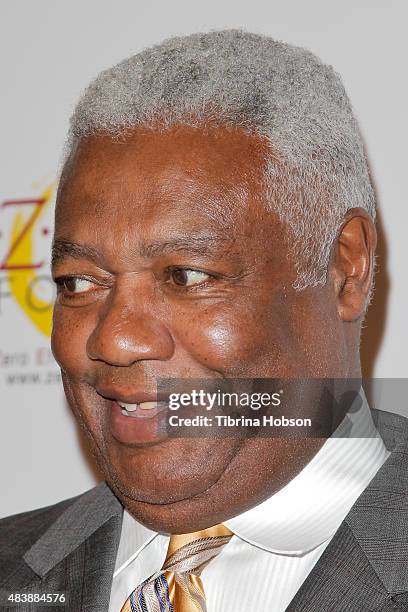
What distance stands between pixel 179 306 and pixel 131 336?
68mm

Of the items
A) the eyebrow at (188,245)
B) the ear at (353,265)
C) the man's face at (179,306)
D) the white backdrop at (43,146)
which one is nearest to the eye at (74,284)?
the man's face at (179,306)

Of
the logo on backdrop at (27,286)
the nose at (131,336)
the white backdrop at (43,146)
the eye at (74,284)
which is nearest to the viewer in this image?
the nose at (131,336)

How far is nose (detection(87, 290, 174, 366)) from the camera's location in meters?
1.17

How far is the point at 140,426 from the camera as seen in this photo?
124 centimetres

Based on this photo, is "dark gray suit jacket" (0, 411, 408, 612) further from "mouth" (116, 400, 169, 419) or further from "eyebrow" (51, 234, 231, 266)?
"eyebrow" (51, 234, 231, 266)

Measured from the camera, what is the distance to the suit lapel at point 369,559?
1191 millimetres

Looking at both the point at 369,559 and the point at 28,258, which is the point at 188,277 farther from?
the point at 28,258

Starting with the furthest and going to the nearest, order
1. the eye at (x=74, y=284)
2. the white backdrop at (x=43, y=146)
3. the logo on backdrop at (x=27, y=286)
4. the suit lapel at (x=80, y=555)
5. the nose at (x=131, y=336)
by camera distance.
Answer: the logo on backdrop at (x=27, y=286) → the white backdrop at (x=43, y=146) → the suit lapel at (x=80, y=555) → the eye at (x=74, y=284) → the nose at (x=131, y=336)

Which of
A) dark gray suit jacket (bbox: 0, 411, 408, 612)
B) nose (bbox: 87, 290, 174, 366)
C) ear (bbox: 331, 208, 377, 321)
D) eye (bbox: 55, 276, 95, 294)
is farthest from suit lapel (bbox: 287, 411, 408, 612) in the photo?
eye (bbox: 55, 276, 95, 294)

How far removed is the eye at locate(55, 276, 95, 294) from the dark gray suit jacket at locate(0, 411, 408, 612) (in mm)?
376

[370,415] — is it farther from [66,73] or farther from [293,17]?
[66,73]

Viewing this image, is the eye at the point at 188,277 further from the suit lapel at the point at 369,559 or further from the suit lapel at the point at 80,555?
the suit lapel at the point at 80,555

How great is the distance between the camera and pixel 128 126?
1.26 m

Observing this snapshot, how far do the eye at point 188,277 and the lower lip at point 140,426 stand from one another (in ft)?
0.49
